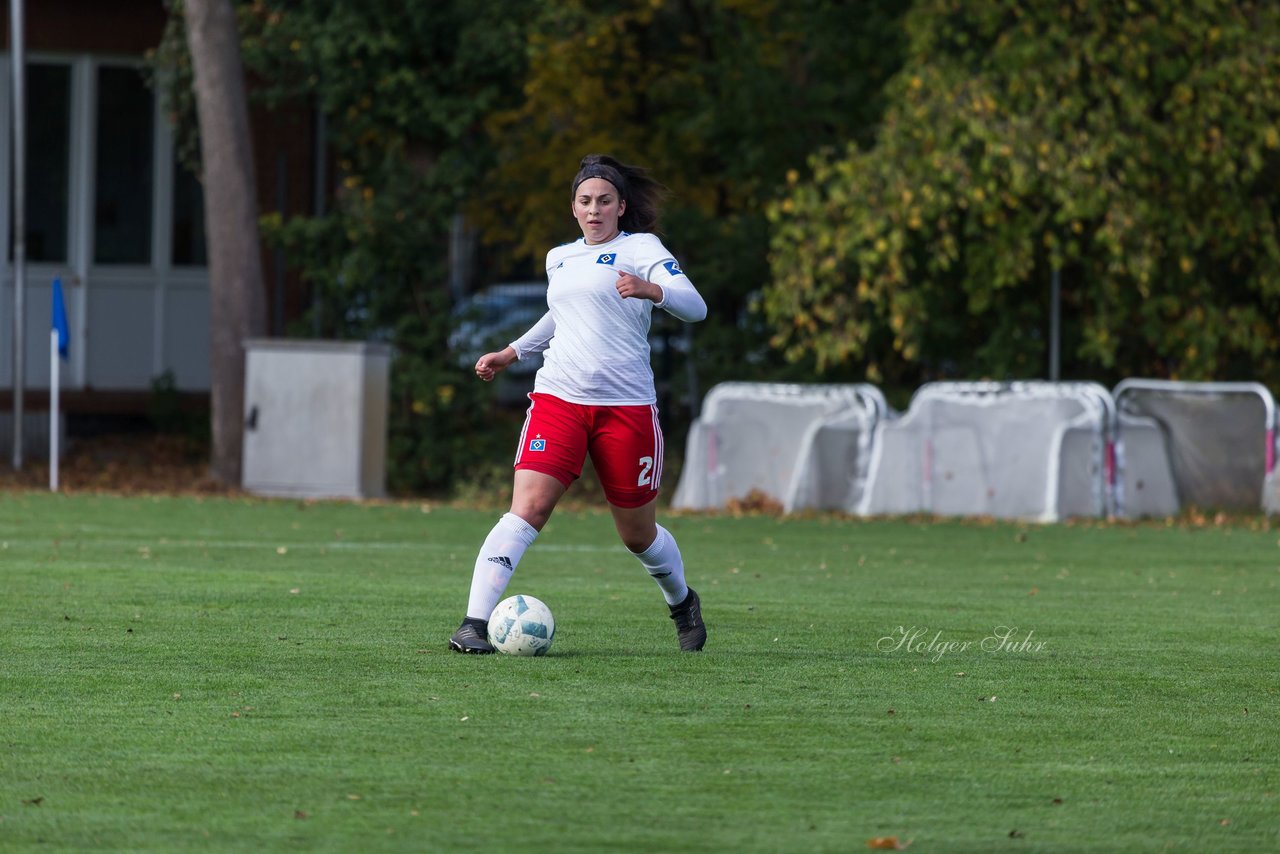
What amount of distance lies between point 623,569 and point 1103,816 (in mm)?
7344

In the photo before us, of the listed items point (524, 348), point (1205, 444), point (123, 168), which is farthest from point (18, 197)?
point (524, 348)

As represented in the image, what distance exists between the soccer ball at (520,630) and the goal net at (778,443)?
10.8 meters

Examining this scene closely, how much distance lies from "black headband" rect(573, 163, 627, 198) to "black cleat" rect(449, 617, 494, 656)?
1.71m

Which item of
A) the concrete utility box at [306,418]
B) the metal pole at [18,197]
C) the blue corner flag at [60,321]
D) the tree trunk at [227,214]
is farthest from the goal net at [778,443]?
the metal pole at [18,197]

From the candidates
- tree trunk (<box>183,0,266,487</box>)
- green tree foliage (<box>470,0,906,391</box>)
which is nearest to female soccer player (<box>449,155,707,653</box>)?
tree trunk (<box>183,0,266,487</box>)

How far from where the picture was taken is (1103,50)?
18.6 meters

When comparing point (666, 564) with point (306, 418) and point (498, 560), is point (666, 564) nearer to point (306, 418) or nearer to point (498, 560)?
point (498, 560)

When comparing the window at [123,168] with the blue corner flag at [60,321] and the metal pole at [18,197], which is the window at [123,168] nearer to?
the metal pole at [18,197]

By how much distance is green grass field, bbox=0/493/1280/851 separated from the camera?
4914mm

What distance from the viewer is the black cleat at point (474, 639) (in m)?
7.66

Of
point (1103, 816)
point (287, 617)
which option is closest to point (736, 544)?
point (287, 617)

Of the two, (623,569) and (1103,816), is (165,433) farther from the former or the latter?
(1103,816)

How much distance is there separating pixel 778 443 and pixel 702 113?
5098mm

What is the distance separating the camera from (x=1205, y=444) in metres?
18.0
